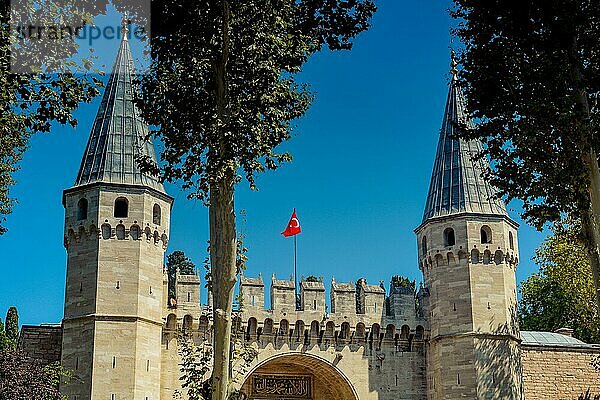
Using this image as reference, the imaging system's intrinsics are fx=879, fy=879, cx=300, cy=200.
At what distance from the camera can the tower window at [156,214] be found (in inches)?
950

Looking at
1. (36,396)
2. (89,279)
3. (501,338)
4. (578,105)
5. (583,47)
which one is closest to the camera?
(578,105)

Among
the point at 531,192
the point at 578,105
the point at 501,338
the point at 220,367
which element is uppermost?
the point at 578,105

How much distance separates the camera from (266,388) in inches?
1033

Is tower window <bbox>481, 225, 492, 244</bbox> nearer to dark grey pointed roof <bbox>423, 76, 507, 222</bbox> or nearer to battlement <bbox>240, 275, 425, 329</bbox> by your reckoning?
dark grey pointed roof <bbox>423, 76, 507, 222</bbox>

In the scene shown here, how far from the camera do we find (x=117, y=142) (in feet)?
80.7

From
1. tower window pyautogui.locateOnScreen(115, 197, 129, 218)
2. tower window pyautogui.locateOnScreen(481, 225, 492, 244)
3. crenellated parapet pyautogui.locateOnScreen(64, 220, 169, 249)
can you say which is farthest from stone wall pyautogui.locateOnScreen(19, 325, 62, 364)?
tower window pyautogui.locateOnScreen(481, 225, 492, 244)

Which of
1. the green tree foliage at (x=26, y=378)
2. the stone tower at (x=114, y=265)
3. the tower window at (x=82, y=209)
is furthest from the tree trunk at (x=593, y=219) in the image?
the tower window at (x=82, y=209)

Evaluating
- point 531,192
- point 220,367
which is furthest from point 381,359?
point 220,367

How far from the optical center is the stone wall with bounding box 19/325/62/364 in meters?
23.1

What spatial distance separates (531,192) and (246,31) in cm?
627

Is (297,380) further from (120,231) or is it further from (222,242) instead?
(222,242)

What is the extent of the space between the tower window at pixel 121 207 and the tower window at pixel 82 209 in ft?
2.83

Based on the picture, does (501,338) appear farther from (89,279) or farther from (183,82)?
(183,82)

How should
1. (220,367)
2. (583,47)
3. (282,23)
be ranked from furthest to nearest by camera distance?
(583,47) → (282,23) → (220,367)
